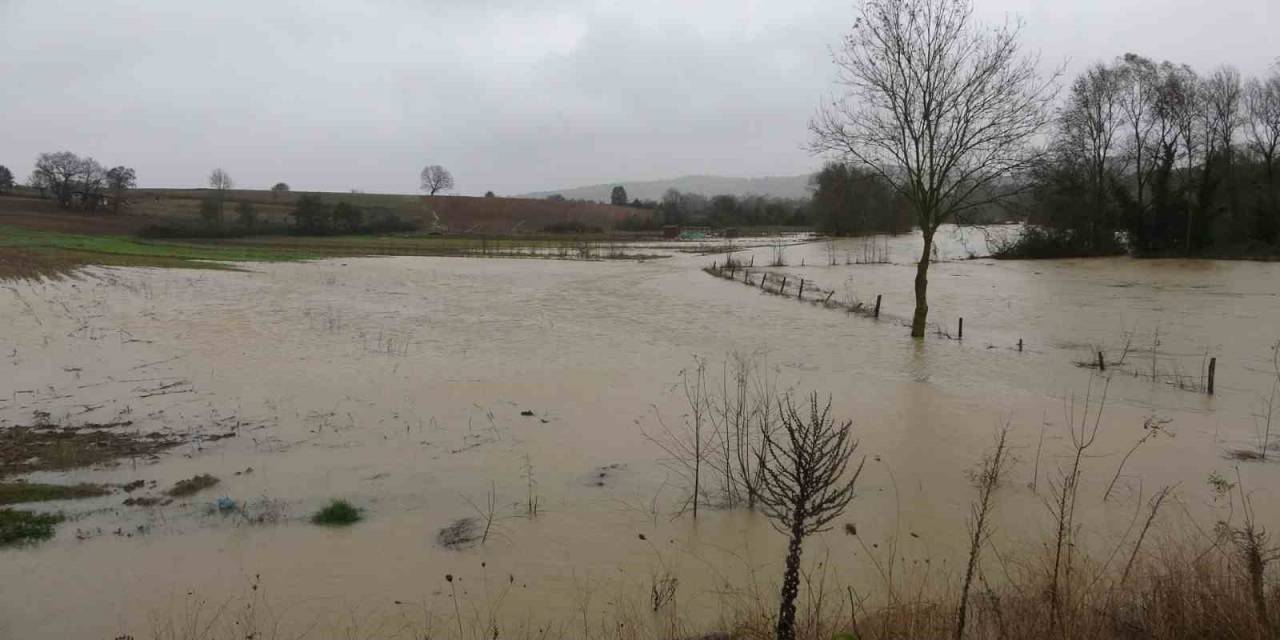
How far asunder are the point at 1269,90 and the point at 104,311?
60297 millimetres

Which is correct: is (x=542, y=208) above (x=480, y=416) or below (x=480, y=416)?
above

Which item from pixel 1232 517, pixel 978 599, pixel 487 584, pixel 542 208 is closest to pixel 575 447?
pixel 487 584

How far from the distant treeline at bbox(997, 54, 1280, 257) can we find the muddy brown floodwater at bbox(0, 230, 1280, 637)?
2437 centimetres

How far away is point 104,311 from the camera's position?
2066 cm

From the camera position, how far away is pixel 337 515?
7.14 m

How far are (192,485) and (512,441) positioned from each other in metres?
3.62

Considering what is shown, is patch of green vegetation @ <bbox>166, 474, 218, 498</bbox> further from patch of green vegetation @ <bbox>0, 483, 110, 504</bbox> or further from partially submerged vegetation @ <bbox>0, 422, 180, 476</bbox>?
partially submerged vegetation @ <bbox>0, 422, 180, 476</bbox>

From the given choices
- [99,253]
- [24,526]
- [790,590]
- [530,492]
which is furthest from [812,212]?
[790,590]

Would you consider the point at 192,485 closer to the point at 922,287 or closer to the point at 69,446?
the point at 69,446

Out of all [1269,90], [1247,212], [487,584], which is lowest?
[487,584]

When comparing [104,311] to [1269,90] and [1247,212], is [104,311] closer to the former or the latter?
[1247,212]

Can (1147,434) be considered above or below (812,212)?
below

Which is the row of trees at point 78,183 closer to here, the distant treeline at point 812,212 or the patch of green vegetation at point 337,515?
the distant treeline at point 812,212

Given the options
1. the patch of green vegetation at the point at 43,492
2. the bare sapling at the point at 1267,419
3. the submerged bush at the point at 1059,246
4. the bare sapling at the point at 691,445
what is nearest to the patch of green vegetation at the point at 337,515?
the patch of green vegetation at the point at 43,492
